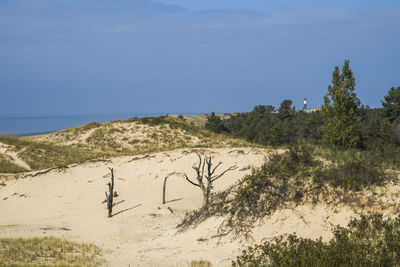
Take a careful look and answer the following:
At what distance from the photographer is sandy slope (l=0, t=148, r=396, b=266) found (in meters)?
10.6

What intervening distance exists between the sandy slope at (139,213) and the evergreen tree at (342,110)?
9.46 m

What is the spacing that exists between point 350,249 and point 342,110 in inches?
904

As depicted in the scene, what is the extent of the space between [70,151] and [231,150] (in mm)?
18028

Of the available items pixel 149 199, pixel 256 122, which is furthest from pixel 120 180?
pixel 256 122

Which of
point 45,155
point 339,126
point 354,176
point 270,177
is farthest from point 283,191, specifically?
point 45,155

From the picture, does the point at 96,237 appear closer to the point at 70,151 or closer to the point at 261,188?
the point at 261,188

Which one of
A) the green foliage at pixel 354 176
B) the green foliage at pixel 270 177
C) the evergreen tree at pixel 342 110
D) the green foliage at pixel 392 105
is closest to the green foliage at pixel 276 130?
the green foliage at pixel 392 105

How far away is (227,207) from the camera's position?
12.4 metres

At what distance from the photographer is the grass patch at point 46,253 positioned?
967 centimetres

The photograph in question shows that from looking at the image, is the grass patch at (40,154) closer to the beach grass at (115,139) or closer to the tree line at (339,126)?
the beach grass at (115,139)

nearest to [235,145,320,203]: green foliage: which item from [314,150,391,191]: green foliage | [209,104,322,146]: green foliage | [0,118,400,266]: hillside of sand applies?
[314,150,391,191]: green foliage

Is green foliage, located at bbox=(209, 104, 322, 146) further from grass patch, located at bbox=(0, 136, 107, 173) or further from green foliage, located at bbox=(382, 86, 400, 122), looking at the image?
grass patch, located at bbox=(0, 136, 107, 173)

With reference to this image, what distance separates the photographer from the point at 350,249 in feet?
26.3

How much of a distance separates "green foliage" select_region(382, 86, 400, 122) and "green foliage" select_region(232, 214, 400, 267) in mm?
71774
